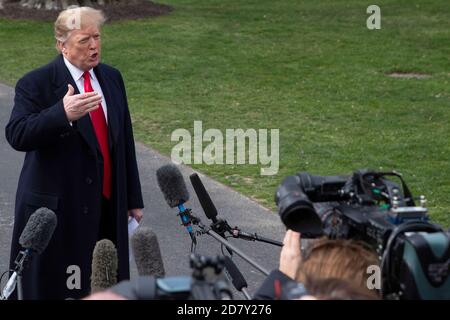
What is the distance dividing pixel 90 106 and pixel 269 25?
52.3 ft

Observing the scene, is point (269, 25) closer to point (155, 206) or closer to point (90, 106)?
point (155, 206)

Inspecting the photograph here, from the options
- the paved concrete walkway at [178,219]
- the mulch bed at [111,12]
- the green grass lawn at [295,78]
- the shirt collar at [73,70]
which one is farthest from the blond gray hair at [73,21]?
the mulch bed at [111,12]

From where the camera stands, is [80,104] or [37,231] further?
[80,104]

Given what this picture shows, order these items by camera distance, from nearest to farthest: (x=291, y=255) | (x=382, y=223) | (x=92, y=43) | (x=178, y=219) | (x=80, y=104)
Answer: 1. (x=382, y=223)
2. (x=291, y=255)
3. (x=80, y=104)
4. (x=92, y=43)
5. (x=178, y=219)

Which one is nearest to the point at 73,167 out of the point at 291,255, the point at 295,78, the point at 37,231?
the point at 37,231

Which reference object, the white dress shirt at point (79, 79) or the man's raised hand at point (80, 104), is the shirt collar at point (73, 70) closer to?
the white dress shirt at point (79, 79)

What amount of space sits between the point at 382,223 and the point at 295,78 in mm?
12842

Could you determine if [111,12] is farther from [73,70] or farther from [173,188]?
[173,188]

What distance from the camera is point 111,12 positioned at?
21.2m

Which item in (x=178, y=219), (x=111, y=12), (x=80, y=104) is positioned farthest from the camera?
(x=111, y=12)

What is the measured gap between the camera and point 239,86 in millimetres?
15281

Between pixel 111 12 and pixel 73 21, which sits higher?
pixel 111 12

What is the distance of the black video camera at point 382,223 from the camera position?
2857mm

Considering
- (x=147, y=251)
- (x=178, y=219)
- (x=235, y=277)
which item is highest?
(x=147, y=251)
